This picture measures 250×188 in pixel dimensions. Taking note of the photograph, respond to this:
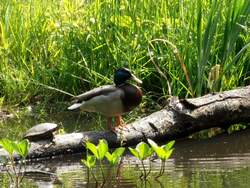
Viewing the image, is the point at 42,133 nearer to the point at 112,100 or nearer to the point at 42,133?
the point at 42,133

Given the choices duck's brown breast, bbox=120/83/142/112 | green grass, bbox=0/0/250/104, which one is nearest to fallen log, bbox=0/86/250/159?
duck's brown breast, bbox=120/83/142/112

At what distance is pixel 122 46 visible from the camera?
25.4 ft

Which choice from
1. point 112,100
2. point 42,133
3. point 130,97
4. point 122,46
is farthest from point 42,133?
point 122,46

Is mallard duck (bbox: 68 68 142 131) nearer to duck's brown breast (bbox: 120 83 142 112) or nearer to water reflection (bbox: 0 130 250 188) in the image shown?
duck's brown breast (bbox: 120 83 142 112)

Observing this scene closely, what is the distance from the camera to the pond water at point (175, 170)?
5066mm

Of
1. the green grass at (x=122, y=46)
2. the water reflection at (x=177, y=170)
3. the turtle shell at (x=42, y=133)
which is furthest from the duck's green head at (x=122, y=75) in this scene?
the turtle shell at (x=42, y=133)

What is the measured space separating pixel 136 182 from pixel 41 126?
130 centimetres

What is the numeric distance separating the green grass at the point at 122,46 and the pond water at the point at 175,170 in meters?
0.91

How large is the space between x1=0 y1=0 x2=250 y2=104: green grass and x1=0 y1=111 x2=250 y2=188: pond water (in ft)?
2.99

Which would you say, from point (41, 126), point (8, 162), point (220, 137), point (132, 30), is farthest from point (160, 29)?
point (8, 162)

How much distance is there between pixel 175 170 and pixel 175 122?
105 cm

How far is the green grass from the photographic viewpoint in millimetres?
7113

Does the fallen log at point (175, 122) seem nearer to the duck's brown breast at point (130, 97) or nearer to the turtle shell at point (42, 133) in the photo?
the turtle shell at point (42, 133)

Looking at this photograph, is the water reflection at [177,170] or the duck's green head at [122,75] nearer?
the water reflection at [177,170]
